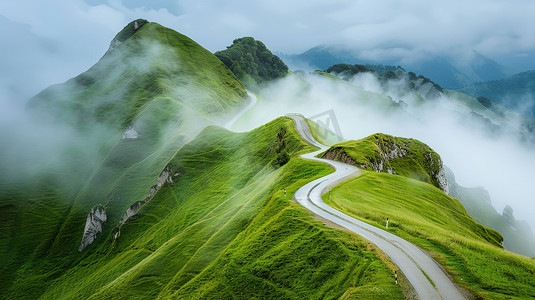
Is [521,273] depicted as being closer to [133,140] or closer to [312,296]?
[312,296]

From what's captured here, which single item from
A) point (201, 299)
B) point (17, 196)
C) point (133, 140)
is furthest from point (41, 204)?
point (201, 299)

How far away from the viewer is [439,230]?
1454 inches

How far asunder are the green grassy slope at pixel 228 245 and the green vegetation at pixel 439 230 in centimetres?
735

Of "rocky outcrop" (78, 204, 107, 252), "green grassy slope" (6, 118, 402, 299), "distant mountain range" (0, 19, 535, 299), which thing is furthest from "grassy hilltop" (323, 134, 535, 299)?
"rocky outcrop" (78, 204, 107, 252)

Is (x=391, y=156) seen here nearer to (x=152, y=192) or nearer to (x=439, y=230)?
(x=439, y=230)

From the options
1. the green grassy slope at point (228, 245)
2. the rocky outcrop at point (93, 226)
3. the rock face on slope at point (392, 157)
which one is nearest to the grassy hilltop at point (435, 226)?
the rock face on slope at point (392, 157)

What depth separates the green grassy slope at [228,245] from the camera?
95.0ft

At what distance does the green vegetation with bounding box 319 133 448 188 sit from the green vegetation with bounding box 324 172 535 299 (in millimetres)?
15553

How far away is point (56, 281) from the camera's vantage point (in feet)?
384

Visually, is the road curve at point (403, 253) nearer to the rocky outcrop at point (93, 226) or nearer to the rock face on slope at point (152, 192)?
the rock face on slope at point (152, 192)

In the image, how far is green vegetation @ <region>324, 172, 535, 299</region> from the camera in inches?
966

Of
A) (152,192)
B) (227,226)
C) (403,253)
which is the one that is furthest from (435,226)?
(152,192)

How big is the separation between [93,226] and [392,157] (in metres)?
135

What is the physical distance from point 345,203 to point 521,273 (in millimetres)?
22194
